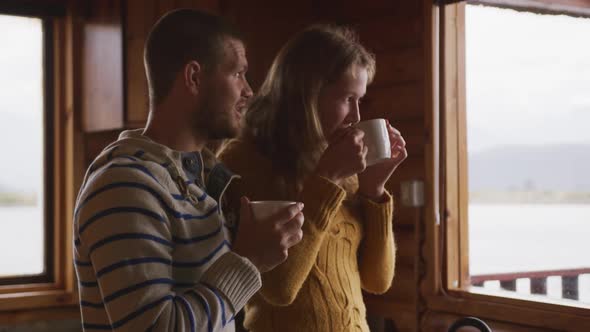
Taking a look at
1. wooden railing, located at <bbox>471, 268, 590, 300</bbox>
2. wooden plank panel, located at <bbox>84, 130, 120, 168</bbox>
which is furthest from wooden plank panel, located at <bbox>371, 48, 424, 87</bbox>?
wooden plank panel, located at <bbox>84, 130, 120, 168</bbox>

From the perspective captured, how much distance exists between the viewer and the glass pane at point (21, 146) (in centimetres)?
318

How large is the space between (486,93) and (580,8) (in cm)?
41

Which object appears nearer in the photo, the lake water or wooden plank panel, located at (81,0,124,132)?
the lake water

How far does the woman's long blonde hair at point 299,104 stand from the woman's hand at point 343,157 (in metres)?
0.07

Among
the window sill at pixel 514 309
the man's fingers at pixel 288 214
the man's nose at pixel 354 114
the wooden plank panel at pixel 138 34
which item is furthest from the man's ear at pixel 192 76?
the wooden plank panel at pixel 138 34

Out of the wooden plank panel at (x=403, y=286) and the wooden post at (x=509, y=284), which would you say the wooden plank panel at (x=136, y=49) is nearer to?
the wooden plank panel at (x=403, y=286)

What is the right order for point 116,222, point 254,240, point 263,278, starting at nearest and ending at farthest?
1. point 116,222
2. point 254,240
3. point 263,278

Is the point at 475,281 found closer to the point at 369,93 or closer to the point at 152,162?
the point at 369,93

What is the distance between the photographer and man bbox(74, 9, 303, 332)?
100cm

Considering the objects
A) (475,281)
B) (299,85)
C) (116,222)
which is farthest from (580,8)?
(116,222)

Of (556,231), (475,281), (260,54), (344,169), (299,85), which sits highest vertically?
(260,54)

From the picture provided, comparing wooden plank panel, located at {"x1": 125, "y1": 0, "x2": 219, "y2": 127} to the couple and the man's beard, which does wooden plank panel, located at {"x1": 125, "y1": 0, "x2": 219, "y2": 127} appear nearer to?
the couple

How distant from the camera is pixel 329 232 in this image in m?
1.48

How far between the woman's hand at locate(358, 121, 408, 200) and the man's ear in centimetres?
53
